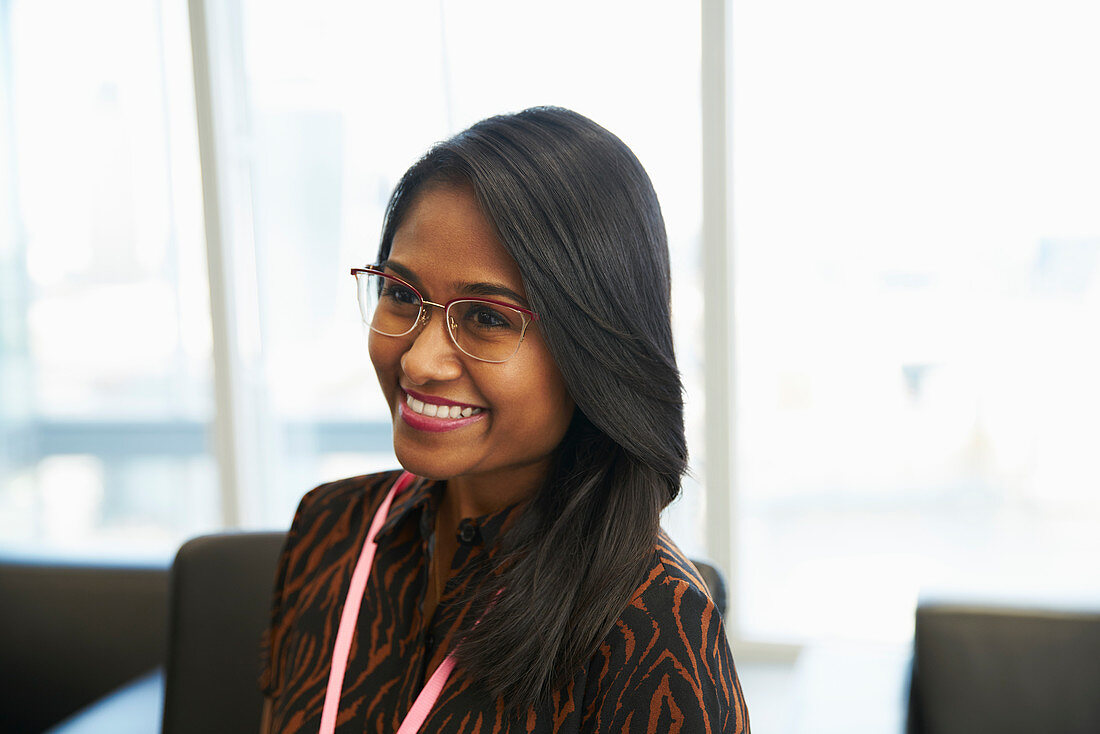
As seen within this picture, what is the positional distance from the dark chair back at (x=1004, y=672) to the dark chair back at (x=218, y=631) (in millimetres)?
1132

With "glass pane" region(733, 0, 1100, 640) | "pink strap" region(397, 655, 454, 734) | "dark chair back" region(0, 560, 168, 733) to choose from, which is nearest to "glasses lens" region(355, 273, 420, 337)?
"pink strap" region(397, 655, 454, 734)

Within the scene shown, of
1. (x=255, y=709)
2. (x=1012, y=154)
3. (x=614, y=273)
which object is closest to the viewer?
(x=614, y=273)

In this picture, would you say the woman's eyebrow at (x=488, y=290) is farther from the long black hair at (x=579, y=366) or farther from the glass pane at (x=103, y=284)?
the glass pane at (x=103, y=284)

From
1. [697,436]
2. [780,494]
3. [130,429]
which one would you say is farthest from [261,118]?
[780,494]

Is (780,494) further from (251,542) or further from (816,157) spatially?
(251,542)

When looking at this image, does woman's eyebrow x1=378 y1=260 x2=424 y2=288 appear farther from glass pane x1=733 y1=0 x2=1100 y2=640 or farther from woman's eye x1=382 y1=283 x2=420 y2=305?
glass pane x1=733 y1=0 x2=1100 y2=640

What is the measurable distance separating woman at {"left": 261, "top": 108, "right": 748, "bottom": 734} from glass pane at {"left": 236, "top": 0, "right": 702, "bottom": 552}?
1.75 meters

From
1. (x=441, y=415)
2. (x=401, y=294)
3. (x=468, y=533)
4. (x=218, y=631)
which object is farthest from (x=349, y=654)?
(x=218, y=631)

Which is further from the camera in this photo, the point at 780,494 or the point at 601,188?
the point at 780,494

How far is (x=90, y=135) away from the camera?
10.8 feet

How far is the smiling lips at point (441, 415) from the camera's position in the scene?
3.54 feet

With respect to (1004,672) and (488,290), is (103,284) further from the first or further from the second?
(1004,672)

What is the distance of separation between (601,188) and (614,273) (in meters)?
0.10

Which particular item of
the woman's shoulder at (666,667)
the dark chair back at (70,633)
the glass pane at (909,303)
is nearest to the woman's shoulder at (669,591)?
the woman's shoulder at (666,667)
